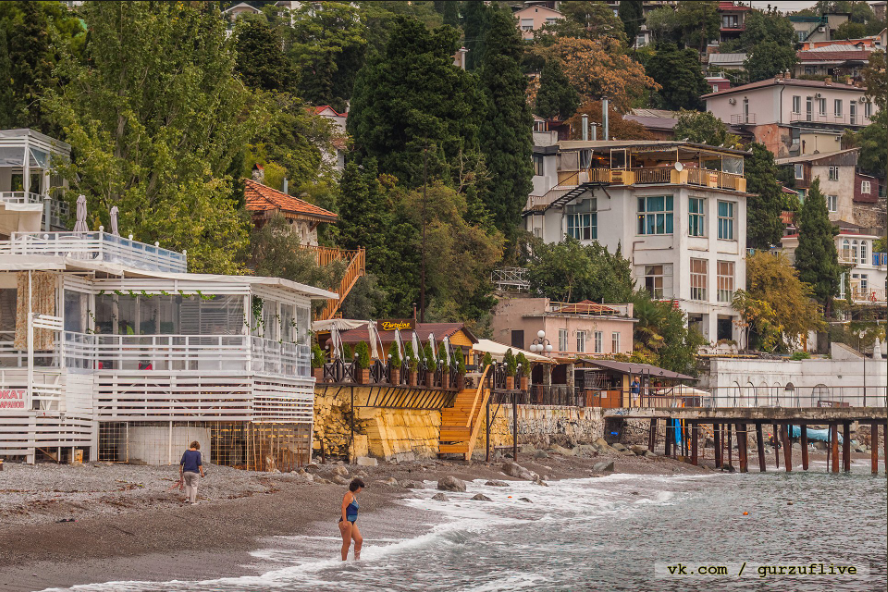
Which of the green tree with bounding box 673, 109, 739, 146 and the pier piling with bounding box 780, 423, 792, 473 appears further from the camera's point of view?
the green tree with bounding box 673, 109, 739, 146

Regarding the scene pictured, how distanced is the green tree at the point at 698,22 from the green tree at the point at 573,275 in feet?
240

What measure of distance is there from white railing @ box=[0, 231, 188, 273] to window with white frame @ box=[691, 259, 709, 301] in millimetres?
54270

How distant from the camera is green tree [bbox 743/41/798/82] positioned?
13550 centimetres

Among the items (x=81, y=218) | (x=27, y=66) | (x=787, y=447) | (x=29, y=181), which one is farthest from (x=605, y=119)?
(x=81, y=218)

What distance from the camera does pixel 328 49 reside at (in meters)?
98.1

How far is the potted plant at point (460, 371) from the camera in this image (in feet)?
162

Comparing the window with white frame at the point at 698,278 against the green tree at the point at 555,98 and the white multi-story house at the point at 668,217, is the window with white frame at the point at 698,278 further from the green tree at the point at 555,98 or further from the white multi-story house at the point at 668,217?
the green tree at the point at 555,98

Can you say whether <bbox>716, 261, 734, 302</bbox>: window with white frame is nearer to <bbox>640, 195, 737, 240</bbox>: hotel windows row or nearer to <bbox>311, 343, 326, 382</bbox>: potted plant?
<bbox>640, 195, 737, 240</bbox>: hotel windows row

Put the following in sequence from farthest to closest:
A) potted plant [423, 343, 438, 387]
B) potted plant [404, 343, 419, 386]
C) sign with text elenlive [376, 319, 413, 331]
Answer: sign with text elenlive [376, 319, 413, 331], potted plant [423, 343, 438, 387], potted plant [404, 343, 419, 386]

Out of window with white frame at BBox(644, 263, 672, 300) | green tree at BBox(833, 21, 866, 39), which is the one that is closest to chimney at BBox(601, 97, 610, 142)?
window with white frame at BBox(644, 263, 672, 300)

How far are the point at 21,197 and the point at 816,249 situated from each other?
2478 inches

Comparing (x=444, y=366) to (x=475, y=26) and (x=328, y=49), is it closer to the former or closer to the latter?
(x=328, y=49)

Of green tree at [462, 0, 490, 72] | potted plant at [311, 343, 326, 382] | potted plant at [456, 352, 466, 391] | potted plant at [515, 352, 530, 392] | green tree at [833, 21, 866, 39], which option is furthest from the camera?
green tree at [833, 21, 866, 39]

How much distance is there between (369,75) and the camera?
248 ft
